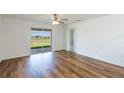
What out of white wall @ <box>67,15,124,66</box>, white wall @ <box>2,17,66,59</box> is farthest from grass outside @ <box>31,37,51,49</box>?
white wall @ <box>67,15,124,66</box>

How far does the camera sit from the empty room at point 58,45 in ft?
13.3

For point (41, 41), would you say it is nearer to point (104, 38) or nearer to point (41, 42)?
point (41, 42)

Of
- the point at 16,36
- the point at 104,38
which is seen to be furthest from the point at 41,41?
the point at 104,38

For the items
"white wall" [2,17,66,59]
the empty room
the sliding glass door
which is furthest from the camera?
the sliding glass door

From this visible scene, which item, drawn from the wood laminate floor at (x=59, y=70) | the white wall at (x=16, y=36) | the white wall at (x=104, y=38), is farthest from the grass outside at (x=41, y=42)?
the wood laminate floor at (x=59, y=70)

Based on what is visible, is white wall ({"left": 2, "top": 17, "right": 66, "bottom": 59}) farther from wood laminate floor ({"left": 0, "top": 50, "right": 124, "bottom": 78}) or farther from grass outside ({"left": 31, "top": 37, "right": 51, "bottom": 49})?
wood laminate floor ({"left": 0, "top": 50, "right": 124, "bottom": 78})

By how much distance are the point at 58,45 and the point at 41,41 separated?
1.38 meters

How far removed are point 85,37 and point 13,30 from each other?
164 inches

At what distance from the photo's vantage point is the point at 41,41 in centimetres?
861

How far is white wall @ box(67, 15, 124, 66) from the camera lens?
4.66 metres

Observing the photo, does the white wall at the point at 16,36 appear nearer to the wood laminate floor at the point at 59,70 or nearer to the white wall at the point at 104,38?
the wood laminate floor at the point at 59,70
